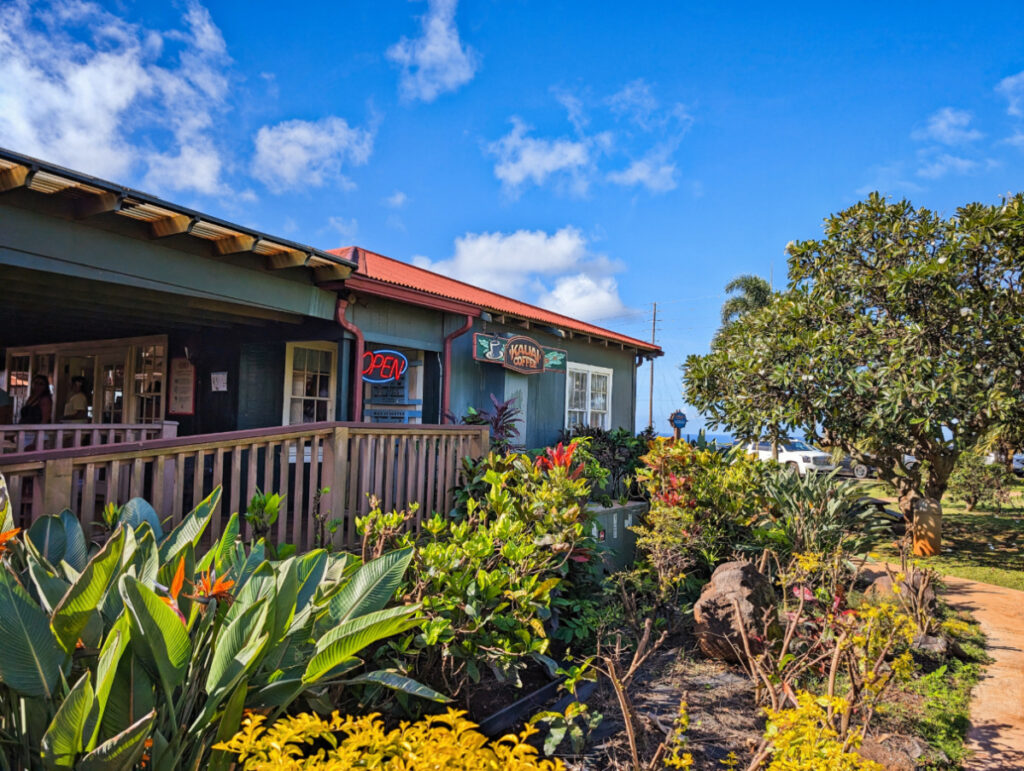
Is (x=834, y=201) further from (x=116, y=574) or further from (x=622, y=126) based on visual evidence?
(x=116, y=574)

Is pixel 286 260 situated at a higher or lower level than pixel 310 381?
higher

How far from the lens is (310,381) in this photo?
7527 millimetres

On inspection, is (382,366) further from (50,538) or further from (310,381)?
(50,538)

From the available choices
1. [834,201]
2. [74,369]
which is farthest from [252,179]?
[834,201]

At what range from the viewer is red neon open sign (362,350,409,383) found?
691cm

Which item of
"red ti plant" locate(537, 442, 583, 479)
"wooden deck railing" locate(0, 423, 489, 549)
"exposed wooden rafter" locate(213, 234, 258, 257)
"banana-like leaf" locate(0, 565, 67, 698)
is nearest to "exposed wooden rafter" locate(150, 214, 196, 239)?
"exposed wooden rafter" locate(213, 234, 258, 257)

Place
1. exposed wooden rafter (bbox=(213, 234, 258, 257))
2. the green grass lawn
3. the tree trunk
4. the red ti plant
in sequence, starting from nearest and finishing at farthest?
1. the red ti plant
2. exposed wooden rafter (bbox=(213, 234, 258, 257))
3. the green grass lawn
4. the tree trunk

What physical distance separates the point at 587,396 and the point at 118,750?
1009 centimetres

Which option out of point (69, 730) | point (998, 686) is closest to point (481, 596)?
point (69, 730)

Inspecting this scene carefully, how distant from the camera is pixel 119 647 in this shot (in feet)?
5.21

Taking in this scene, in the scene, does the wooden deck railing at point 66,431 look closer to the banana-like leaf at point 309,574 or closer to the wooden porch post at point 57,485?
the wooden porch post at point 57,485

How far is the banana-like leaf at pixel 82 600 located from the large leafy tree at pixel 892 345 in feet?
24.9

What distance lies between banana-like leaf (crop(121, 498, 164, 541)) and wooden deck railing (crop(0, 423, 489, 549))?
0.21 meters

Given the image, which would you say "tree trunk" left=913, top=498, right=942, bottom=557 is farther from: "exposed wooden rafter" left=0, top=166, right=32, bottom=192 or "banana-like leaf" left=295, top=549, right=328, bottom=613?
"exposed wooden rafter" left=0, top=166, right=32, bottom=192
